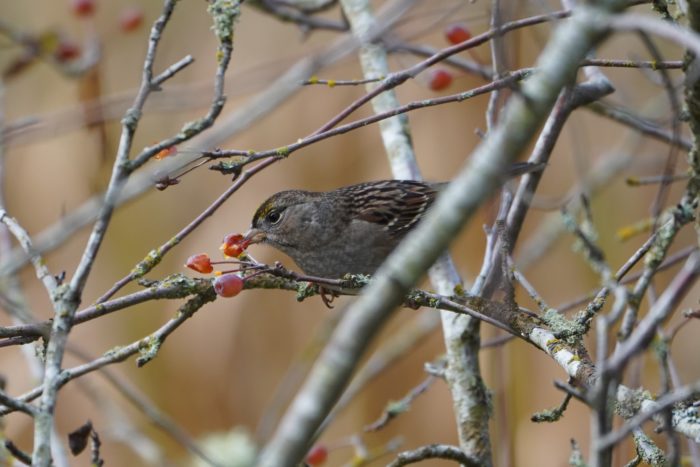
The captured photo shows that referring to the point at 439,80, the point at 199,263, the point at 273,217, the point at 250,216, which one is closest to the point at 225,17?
the point at 199,263

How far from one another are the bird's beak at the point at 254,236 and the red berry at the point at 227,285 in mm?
1312

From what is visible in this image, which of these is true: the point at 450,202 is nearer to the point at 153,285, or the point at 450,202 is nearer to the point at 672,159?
the point at 672,159

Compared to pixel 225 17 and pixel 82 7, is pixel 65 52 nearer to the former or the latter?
pixel 82 7

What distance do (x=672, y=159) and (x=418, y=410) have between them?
9.89 feet

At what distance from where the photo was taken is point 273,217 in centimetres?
352

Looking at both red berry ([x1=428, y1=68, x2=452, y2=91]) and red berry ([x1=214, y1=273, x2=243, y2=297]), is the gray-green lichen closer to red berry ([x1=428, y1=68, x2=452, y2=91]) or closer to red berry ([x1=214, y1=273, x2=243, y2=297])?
red berry ([x1=214, y1=273, x2=243, y2=297])

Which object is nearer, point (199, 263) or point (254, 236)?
point (199, 263)

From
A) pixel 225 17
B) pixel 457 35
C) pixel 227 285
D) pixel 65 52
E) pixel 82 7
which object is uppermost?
pixel 82 7

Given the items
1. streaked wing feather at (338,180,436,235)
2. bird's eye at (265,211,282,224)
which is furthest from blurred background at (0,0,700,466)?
bird's eye at (265,211,282,224)

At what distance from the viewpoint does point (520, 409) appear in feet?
14.2

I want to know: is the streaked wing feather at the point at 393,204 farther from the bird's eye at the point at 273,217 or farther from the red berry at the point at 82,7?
the red berry at the point at 82,7

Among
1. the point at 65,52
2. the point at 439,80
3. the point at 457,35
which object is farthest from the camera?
the point at 65,52

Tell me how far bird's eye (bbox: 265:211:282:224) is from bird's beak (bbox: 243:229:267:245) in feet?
0.24

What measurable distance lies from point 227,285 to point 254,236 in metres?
1.45
